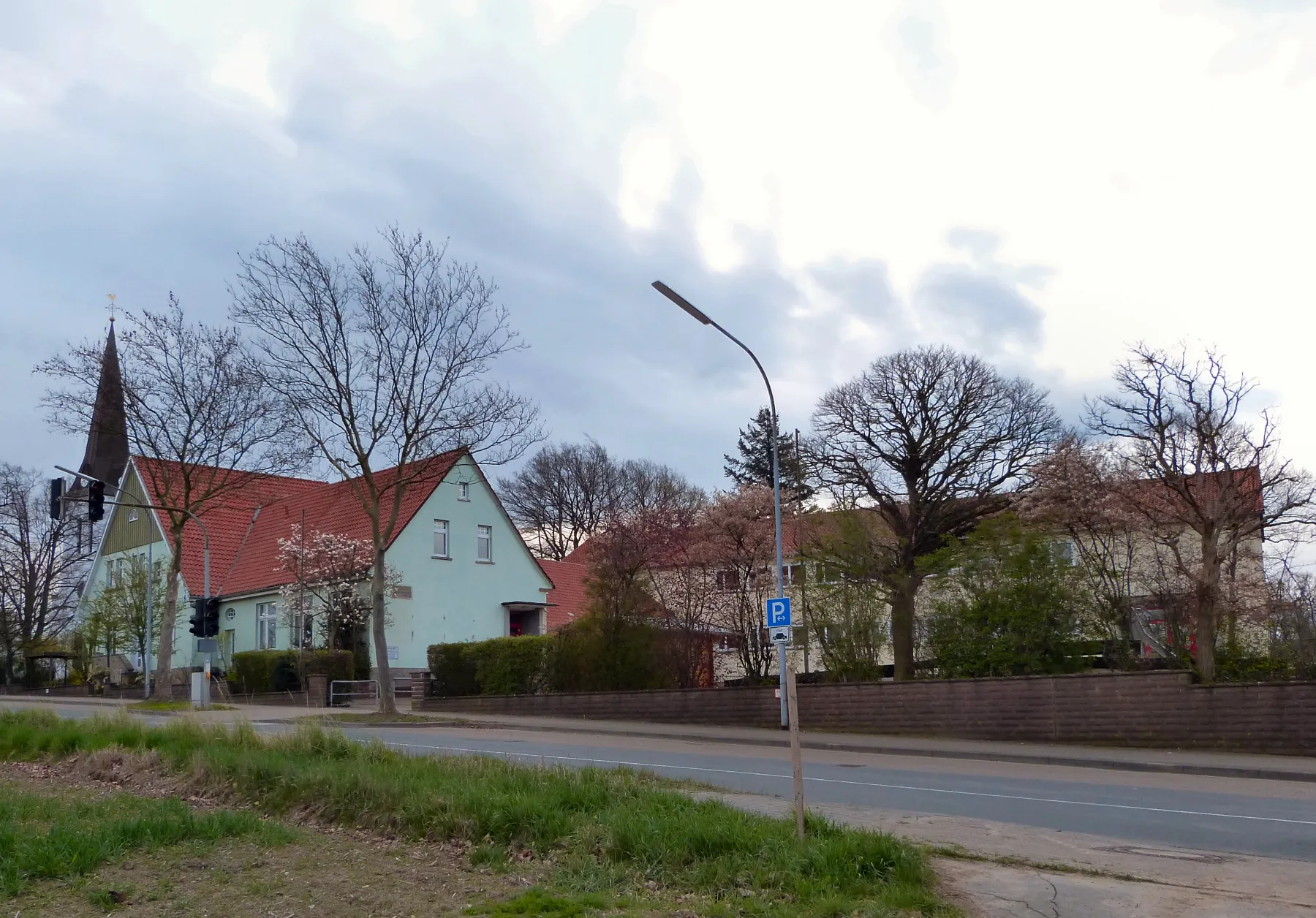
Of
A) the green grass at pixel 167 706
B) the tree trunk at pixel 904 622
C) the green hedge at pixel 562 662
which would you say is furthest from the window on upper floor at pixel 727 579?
the green grass at pixel 167 706

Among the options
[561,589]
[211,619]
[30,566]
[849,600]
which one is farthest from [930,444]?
[30,566]

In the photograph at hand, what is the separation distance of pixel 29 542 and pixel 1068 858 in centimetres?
6322

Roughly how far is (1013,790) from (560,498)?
56898 millimetres

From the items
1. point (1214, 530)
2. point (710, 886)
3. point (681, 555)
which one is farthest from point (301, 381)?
point (710, 886)

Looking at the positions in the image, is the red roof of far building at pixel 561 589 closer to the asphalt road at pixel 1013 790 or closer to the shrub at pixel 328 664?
the shrub at pixel 328 664

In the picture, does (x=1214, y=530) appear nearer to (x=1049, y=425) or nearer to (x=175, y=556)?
(x=1049, y=425)

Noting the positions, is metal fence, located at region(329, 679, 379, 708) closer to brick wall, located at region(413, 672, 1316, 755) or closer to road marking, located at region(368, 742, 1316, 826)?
brick wall, located at region(413, 672, 1316, 755)

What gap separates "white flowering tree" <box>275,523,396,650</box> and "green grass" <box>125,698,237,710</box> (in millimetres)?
8223

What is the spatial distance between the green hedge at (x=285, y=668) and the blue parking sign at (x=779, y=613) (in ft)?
93.6

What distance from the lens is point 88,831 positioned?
920 cm

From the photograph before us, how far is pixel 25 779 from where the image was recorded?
13.9 meters

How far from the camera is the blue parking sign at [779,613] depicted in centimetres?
1346

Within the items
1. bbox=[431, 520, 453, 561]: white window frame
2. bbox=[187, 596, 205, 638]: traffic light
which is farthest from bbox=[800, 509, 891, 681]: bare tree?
bbox=[431, 520, 453, 561]: white window frame

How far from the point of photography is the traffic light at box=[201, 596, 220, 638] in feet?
97.6
